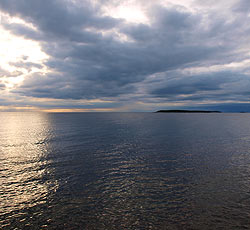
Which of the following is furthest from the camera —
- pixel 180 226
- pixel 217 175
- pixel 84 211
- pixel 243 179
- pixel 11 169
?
pixel 11 169

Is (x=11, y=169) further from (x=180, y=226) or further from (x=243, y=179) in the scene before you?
(x=243, y=179)

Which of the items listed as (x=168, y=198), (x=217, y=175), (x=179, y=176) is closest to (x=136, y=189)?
(x=168, y=198)

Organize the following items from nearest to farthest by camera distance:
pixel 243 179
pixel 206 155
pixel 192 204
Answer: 1. pixel 192 204
2. pixel 243 179
3. pixel 206 155

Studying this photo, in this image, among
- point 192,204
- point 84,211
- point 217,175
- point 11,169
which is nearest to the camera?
point 84,211

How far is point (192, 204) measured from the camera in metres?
16.0

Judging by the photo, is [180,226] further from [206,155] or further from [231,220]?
[206,155]

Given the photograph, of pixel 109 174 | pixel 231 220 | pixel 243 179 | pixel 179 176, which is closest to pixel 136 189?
pixel 109 174

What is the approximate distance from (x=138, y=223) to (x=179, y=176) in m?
11.0

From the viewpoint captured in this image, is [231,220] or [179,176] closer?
[231,220]

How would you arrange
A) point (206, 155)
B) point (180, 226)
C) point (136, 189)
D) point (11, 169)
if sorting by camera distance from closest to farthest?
point (180, 226), point (136, 189), point (11, 169), point (206, 155)

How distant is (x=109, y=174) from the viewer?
2331 cm

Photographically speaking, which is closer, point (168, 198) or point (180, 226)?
point (180, 226)

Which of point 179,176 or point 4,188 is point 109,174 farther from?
point 4,188

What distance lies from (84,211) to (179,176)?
13.1m
